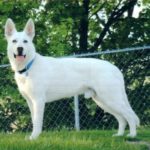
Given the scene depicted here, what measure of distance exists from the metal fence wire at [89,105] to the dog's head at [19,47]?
2898 mm

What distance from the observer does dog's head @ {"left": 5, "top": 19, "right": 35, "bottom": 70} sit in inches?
301

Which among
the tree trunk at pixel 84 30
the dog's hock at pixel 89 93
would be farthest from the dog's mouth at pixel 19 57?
the tree trunk at pixel 84 30

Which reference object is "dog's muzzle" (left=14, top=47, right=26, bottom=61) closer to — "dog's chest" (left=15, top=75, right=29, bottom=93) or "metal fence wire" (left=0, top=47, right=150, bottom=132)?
"dog's chest" (left=15, top=75, right=29, bottom=93)

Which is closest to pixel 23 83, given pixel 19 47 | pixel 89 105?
pixel 19 47

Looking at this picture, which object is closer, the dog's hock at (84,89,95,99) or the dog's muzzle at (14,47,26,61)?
the dog's muzzle at (14,47,26,61)

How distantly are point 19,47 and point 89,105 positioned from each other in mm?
5659

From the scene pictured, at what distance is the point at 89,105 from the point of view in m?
13.0

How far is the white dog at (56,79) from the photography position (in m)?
7.68

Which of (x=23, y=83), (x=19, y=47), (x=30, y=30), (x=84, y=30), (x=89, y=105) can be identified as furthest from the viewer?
(x=84, y=30)

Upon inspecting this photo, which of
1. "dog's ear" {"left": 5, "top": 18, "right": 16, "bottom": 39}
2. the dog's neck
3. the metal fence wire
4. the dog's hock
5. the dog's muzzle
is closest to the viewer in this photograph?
the dog's muzzle

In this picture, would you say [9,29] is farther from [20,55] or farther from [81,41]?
[81,41]

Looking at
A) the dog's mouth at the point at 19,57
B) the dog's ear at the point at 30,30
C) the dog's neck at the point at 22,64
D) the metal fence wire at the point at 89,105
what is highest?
the dog's ear at the point at 30,30

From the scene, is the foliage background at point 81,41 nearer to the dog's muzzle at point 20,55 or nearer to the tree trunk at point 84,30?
the tree trunk at point 84,30

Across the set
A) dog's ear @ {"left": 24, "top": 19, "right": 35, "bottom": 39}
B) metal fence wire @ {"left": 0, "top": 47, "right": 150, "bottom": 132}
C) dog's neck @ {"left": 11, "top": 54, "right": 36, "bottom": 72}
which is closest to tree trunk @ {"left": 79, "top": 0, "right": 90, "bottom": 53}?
metal fence wire @ {"left": 0, "top": 47, "right": 150, "bottom": 132}
